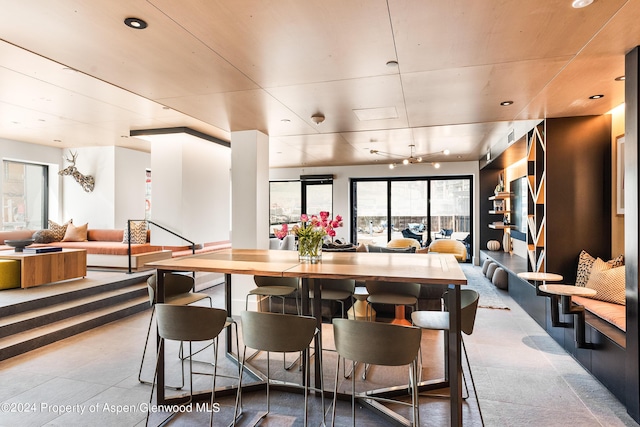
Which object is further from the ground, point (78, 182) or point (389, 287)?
point (78, 182)

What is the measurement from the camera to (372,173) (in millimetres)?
10031

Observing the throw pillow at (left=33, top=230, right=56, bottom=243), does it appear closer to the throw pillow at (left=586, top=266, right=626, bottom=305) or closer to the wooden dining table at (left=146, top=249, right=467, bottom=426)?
the wooden dining table at (left=146, top=249, right=467, bottom=426)

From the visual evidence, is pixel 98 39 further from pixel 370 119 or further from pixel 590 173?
pixel 590 173

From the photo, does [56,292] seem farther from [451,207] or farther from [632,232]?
[451,207]

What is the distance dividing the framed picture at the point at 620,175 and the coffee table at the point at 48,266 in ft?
22.7

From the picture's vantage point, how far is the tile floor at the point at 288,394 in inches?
95.4

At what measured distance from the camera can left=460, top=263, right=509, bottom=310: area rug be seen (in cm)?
535

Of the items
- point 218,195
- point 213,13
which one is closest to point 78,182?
point 218,195

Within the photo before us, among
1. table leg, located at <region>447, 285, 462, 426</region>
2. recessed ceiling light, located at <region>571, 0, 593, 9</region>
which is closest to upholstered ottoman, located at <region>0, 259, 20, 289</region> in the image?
table leg, located at <region>447, 285, 462, 426</region>

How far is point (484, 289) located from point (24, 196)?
31.2ft

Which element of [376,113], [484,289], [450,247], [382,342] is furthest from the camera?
[450,247]

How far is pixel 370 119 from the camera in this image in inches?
183

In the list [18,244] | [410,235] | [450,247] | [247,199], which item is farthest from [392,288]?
[410,235]

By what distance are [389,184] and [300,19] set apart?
326 inches
